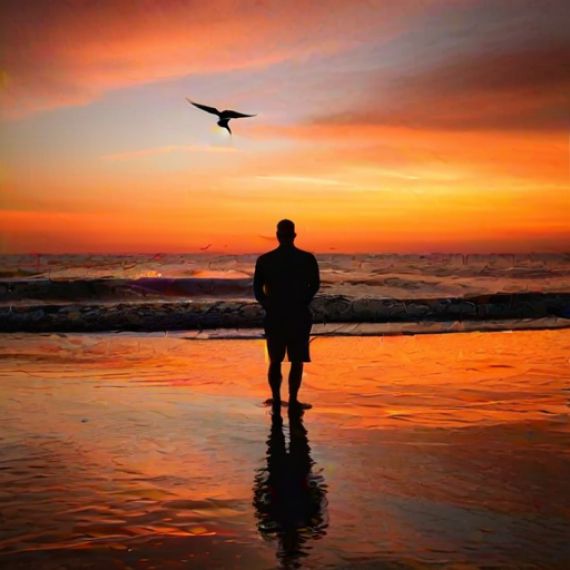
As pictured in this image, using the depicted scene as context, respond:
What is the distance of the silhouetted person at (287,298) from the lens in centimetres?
761

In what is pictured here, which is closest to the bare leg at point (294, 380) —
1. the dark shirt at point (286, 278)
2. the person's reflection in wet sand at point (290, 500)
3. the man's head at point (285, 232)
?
the dark shirt at point (286, 278)

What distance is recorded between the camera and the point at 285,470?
16.8 feet

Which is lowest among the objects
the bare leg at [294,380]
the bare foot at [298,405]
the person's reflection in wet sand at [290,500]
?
the bare foot at [298,405]

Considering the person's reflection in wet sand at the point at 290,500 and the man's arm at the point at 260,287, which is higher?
the man's arm at the point at 260,287

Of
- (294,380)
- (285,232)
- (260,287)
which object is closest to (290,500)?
(294,380)

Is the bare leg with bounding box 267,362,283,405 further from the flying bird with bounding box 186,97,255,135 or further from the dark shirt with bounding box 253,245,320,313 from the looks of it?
the flying bird with bounding box 186,97,255,135

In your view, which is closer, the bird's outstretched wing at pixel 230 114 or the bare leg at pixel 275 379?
the bare leg at pixel 275 379

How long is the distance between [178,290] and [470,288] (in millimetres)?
16319

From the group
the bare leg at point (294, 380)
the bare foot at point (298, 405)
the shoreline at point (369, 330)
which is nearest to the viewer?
the bare foot at point (298, 405)

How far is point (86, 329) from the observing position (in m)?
19.1

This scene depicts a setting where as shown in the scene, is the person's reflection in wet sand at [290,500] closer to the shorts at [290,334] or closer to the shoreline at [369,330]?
the shorts at [290,334]

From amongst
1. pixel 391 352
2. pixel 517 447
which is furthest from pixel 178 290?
pixel 517 447

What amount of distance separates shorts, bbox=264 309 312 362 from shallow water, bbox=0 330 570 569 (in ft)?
2.05

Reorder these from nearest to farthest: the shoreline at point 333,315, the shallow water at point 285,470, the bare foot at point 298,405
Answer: the shallow water at point 285,470, the bare foot at point 298,405, the shoreline at point 333,315
